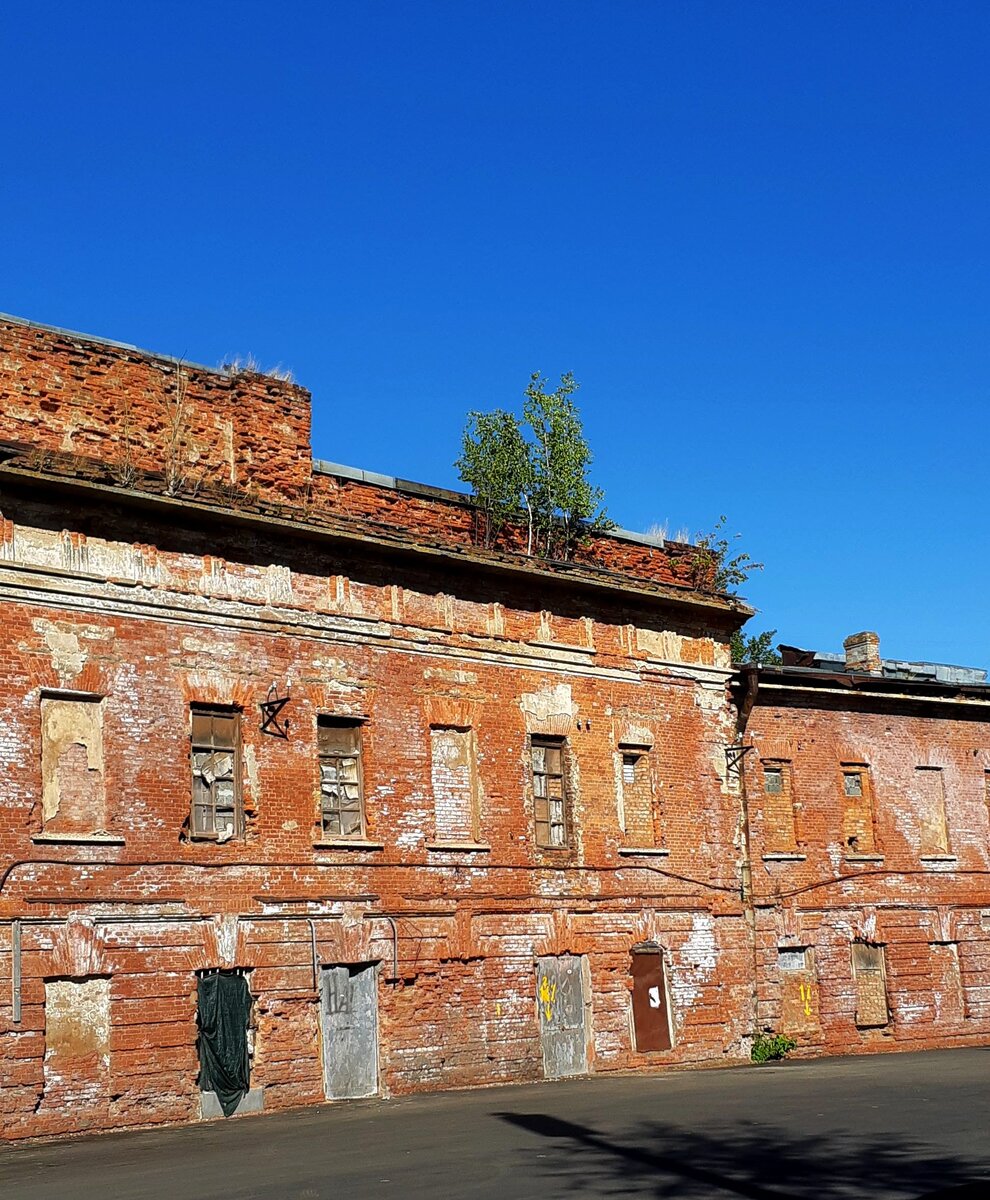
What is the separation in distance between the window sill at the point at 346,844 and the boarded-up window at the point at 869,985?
11.1 meters

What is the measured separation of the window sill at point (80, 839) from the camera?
16.9 meters

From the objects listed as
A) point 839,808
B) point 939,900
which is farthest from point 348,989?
point 939,900

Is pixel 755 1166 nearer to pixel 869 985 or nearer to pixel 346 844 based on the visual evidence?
pixel 346 844

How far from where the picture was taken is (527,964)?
70.6 feet

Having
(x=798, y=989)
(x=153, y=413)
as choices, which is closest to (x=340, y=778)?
(x=153, y=413)

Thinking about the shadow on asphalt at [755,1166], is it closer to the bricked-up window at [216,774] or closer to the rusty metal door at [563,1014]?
the bricked-up window at [216,774]

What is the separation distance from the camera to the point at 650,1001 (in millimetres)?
22984

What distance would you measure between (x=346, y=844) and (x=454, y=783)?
7.01 feet

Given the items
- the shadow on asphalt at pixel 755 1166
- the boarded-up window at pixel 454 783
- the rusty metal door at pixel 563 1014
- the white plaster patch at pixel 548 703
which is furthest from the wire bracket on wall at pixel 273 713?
the shadow on asphalt at pixel 755 1166

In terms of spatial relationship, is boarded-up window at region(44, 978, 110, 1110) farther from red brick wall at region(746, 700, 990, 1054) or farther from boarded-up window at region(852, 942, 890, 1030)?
boarded-up window at region(852, 942, 890, 1030)

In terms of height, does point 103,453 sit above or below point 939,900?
above

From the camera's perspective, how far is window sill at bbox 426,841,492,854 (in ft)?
68.1

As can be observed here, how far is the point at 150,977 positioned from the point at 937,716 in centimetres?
1737

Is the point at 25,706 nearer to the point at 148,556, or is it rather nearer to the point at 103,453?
the point at 148,556
